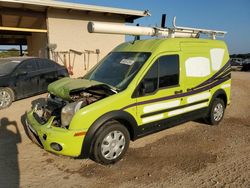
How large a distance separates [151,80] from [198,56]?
1596 millimetres

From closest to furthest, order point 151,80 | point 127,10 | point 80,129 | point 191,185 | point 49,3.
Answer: point 191,185, point 80,129, point 151,80, point 49,3, point 127,10

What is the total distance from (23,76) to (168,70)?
18.9ft

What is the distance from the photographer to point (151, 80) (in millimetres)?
4727

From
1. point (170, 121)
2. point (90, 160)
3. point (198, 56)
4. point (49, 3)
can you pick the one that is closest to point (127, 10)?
point (49, 3)

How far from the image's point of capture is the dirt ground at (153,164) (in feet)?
12.5

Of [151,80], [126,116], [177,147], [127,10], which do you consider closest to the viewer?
[126,116]

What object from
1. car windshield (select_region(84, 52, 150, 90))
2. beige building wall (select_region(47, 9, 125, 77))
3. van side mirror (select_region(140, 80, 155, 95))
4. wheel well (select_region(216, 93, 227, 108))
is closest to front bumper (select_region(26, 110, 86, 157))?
car windshield (select_region(84, 52, 150, 90))

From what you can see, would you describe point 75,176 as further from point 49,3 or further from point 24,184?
point 49,3

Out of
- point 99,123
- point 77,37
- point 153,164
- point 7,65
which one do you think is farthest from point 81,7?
point 153,164

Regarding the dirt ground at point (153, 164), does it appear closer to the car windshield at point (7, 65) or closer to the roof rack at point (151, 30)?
the roof rack at point (151, 30)

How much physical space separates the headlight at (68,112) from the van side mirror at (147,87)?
113cm

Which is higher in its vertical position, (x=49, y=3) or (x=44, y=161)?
(x=49, y=3)

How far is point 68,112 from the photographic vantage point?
4.11m

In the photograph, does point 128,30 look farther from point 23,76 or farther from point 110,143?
point 23,76
